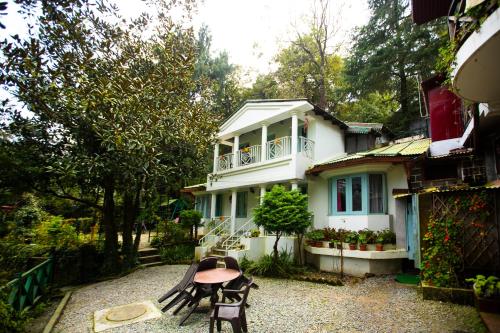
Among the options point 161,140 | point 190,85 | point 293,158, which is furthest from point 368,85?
point 161,140

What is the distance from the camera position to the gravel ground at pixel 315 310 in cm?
524

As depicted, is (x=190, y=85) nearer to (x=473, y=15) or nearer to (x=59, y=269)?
(x=59, y=269)

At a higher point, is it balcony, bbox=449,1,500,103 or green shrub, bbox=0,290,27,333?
balcony, bbox=449,1,500,103

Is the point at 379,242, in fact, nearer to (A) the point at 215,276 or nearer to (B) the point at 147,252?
(A) the point at 215,276

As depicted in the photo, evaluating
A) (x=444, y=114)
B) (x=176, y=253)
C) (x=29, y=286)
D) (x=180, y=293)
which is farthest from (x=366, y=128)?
(x=29, y=286)

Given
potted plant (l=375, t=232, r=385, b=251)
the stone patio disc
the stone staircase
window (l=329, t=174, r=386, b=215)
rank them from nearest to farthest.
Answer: the stone patio disc < potted plant (l=375, t=232, r=385, b=251) < window (l=329, t=174, r=386, b=215) < the stone staircase

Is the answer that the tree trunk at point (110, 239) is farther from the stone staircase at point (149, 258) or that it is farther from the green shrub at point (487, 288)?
the green shrub at point (487, 288)

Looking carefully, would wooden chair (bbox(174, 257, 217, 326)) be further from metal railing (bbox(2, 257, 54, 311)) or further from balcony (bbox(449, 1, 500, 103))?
balcony (bbox(449, 1, 500, 103))

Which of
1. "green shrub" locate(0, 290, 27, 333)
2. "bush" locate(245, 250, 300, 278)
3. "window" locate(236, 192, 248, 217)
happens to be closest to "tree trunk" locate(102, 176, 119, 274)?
"bush" locate(245, 250, 300, 278)

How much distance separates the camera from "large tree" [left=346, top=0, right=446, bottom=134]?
16.1 metres

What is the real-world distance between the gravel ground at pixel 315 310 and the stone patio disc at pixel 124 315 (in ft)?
0.71

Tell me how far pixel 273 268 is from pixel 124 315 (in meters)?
5.10

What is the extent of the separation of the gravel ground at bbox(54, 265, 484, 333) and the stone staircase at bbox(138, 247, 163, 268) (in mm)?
3365

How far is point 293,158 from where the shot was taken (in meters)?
11.6
